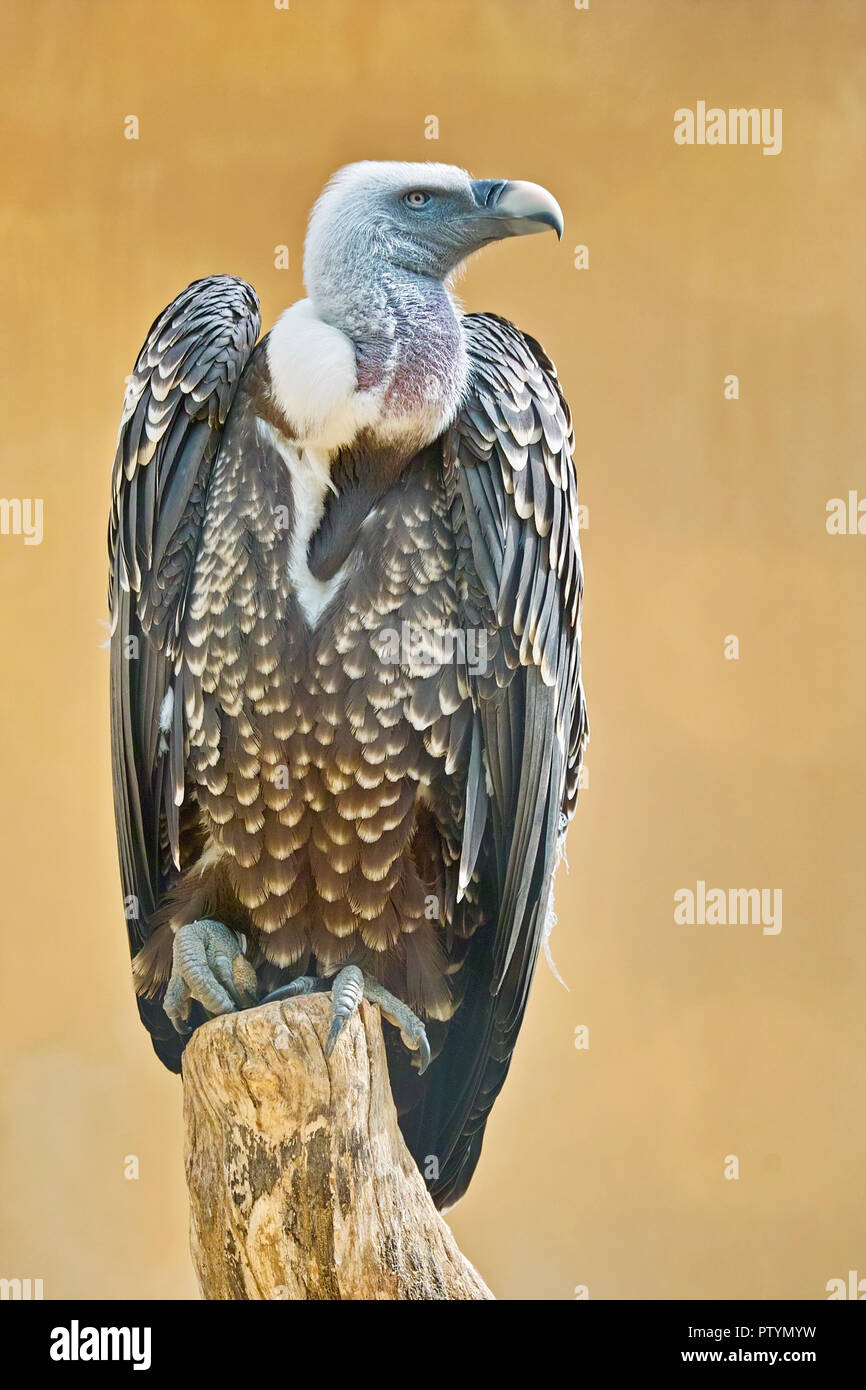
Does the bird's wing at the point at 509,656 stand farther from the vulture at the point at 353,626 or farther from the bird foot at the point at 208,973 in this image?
the bird foot at the point at 208,973

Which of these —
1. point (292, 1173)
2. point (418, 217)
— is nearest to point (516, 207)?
point (418, 217)

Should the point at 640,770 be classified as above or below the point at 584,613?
below

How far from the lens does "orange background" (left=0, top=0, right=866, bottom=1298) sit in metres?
4.64

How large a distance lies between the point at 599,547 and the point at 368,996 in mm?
2210

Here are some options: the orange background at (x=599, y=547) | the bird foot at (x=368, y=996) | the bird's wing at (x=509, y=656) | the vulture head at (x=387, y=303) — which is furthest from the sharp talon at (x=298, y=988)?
the orange background at (x=599, y=547)

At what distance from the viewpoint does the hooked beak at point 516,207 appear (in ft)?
10.6

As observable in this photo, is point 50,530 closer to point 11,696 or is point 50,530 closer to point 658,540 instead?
point 11,696

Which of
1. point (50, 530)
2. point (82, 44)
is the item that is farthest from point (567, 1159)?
point (82, 44)

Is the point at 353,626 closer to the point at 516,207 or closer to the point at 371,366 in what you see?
the point at 371,366

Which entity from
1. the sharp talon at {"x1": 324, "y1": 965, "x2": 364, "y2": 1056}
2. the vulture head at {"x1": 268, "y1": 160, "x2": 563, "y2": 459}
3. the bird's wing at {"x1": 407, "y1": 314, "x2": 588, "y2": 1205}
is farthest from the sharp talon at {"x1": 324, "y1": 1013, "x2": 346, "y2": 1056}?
the vulture head at {"x1": 268, "y1": 160, "x2": 563, "y2": 459}

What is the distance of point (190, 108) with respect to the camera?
4.82 meters

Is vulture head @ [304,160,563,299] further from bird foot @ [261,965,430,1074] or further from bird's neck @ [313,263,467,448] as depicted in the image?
bird foot @ [261,965,430,1074]

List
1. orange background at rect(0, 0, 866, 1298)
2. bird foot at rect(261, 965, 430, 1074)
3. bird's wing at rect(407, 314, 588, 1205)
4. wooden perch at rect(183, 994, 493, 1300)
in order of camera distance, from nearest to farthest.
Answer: wooden perch at rect(183, 994, 493, 1300) → bird foot at rect(261, 965, 430, 1074) → bird's wing at rect(407, 314, 588, 1205) → orange background at rect(0, 0, 866, 1298)

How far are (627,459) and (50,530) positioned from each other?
195cm
